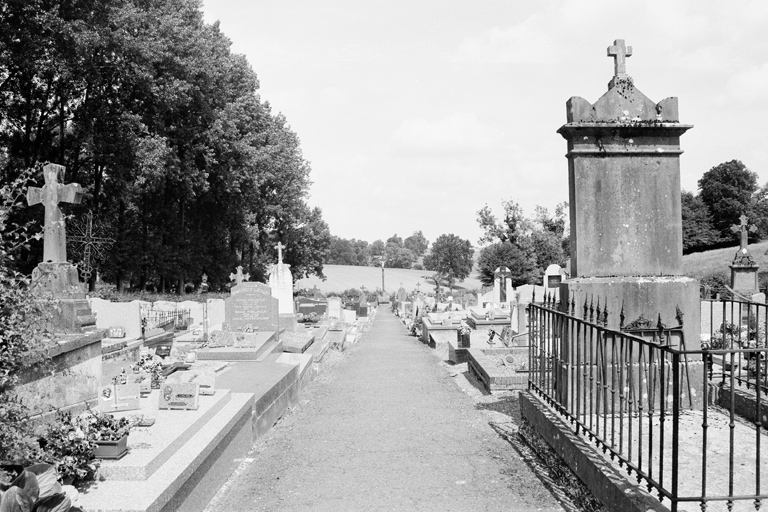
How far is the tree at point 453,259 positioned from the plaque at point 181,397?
80.1m

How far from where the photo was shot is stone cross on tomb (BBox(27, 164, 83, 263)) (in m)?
7.91

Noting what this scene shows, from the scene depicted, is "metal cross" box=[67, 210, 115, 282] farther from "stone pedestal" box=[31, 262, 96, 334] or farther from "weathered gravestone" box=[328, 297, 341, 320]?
"stone pedestal" box=[31, 262, 96, 334]

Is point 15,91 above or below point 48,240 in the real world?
above

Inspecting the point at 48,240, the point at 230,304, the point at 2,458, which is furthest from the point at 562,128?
the point at 230,304

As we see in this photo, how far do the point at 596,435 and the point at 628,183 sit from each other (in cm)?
300

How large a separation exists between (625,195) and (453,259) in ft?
269

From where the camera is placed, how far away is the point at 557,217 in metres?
71.1

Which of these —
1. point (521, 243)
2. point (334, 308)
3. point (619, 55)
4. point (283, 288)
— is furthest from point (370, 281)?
point (619, 55)

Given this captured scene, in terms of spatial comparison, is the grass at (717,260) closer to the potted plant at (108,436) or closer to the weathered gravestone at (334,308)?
the weathered gravestone at (334,308)

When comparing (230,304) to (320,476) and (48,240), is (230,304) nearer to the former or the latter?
(48,240)

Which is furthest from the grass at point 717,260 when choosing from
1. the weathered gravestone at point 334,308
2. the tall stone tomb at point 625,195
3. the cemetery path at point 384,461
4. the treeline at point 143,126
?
the tall stone tomb at point 625,195

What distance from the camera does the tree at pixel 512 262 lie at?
205 ft

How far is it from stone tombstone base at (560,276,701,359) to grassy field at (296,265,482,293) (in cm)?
7241

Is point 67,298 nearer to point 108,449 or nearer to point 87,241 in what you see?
point 108,449
